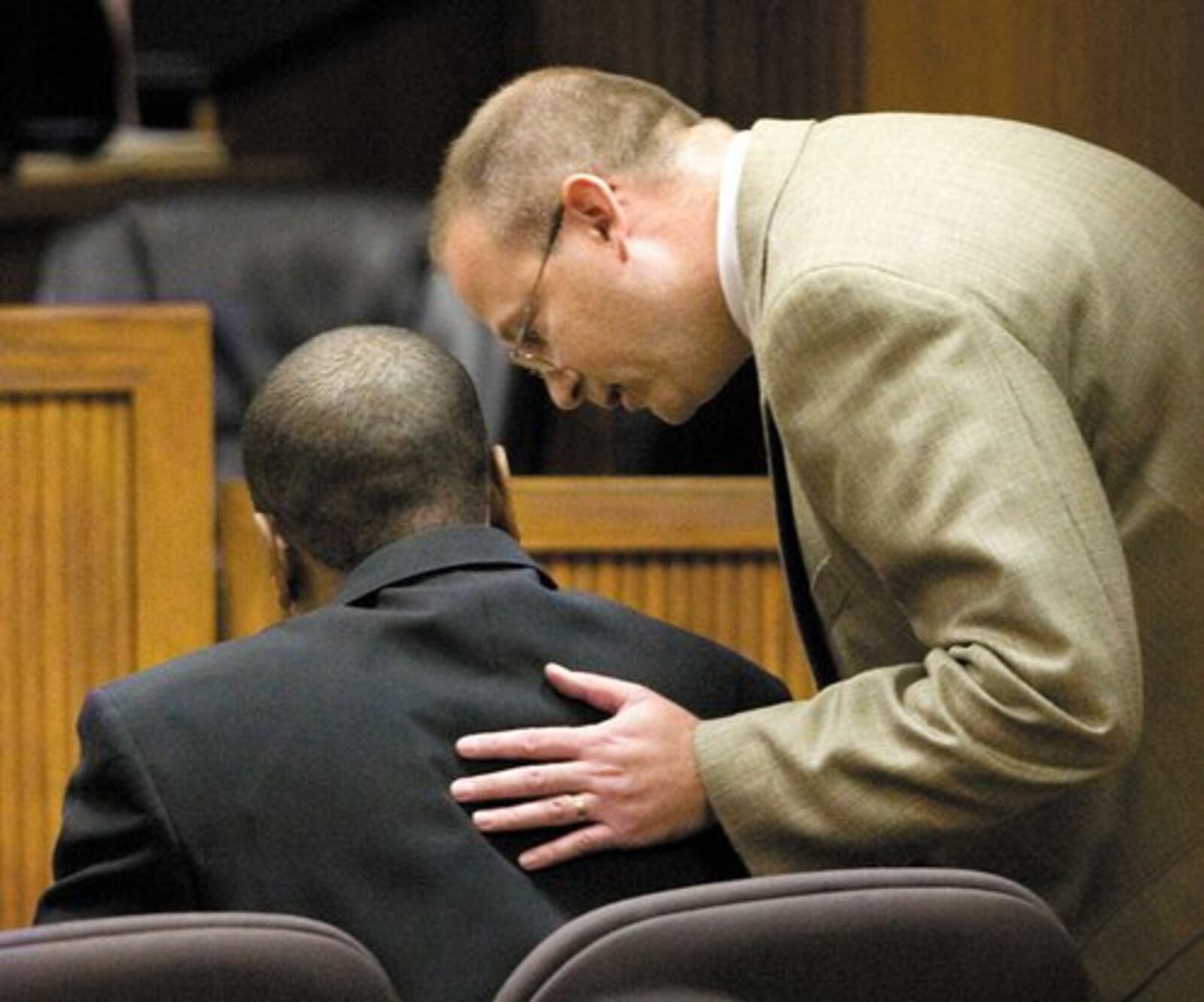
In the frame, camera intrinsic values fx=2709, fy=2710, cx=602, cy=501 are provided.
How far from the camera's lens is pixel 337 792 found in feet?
4.42

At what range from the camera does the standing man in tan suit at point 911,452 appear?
4.43 ft

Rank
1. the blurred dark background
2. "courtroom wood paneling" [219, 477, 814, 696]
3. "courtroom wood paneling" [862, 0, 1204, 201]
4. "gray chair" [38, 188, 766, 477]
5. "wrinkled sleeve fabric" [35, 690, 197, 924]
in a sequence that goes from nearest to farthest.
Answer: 1. "wrinkled sleeve fabric" [35, 690, 197, 924]
2. "courtroom wood paneling" [862, 0, 1204, 201]
3. the blurred dark background
4. "courtroom wood paneling" [219, 477, 814, 696]
5. "gray chair" [38, 188, 766, 477]

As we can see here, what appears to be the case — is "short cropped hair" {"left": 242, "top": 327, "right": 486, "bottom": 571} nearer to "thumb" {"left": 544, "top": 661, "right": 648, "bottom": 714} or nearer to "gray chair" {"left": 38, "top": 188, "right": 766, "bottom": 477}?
"thumb" {"left": 544, "top": 661, "right": 648, "bottom": 714}

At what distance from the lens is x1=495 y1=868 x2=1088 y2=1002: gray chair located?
3.81 feet

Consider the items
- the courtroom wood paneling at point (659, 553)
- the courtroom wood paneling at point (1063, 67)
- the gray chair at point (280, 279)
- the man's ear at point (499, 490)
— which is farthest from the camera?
the gray chair at point (280, 279)

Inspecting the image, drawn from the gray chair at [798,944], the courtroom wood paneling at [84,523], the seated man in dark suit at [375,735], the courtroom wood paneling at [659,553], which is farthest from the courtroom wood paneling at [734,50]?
the gray chair at [798,944]

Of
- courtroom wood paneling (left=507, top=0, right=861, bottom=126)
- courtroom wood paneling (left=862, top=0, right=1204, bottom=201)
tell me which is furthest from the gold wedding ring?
courtroom wood paneling (left=507, top=0, right=861, bottom=126)

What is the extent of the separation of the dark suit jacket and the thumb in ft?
0.04

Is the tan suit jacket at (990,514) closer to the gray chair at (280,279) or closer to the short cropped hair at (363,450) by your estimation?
the short cropped hair at (363,450)

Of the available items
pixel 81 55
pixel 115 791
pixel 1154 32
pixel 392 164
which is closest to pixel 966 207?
pixel 115 791

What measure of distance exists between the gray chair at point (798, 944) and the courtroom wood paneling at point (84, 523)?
1.20 m

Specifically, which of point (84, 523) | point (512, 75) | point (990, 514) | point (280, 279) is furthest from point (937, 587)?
point (512, 75)

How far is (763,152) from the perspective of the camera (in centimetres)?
152

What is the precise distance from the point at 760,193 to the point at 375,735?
38 centimetres
